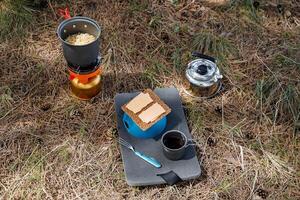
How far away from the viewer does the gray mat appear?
8.41 ft

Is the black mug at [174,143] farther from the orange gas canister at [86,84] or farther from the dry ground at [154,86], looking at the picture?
the orange gas canister at [86,84]

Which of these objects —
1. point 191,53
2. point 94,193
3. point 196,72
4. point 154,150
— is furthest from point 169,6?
point 94,193

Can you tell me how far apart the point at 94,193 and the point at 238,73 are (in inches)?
50.1

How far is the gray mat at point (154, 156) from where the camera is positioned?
2564 millimetres

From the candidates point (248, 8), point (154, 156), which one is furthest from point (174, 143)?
point (248, 8)

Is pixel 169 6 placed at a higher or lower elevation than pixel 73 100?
higher

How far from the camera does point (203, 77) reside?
2.93m

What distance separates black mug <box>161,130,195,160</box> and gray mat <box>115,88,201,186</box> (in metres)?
0.04

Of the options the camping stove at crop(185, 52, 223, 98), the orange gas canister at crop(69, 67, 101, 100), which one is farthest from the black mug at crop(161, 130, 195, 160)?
the orange gas canister at crop(69, 67, 101, 100)

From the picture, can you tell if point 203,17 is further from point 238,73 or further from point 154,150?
point 154,150

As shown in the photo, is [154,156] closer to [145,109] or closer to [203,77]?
[145,109]

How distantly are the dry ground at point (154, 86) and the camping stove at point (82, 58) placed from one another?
0.10 meters

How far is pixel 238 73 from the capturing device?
3.11 metres

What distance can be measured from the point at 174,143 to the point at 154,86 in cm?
50
